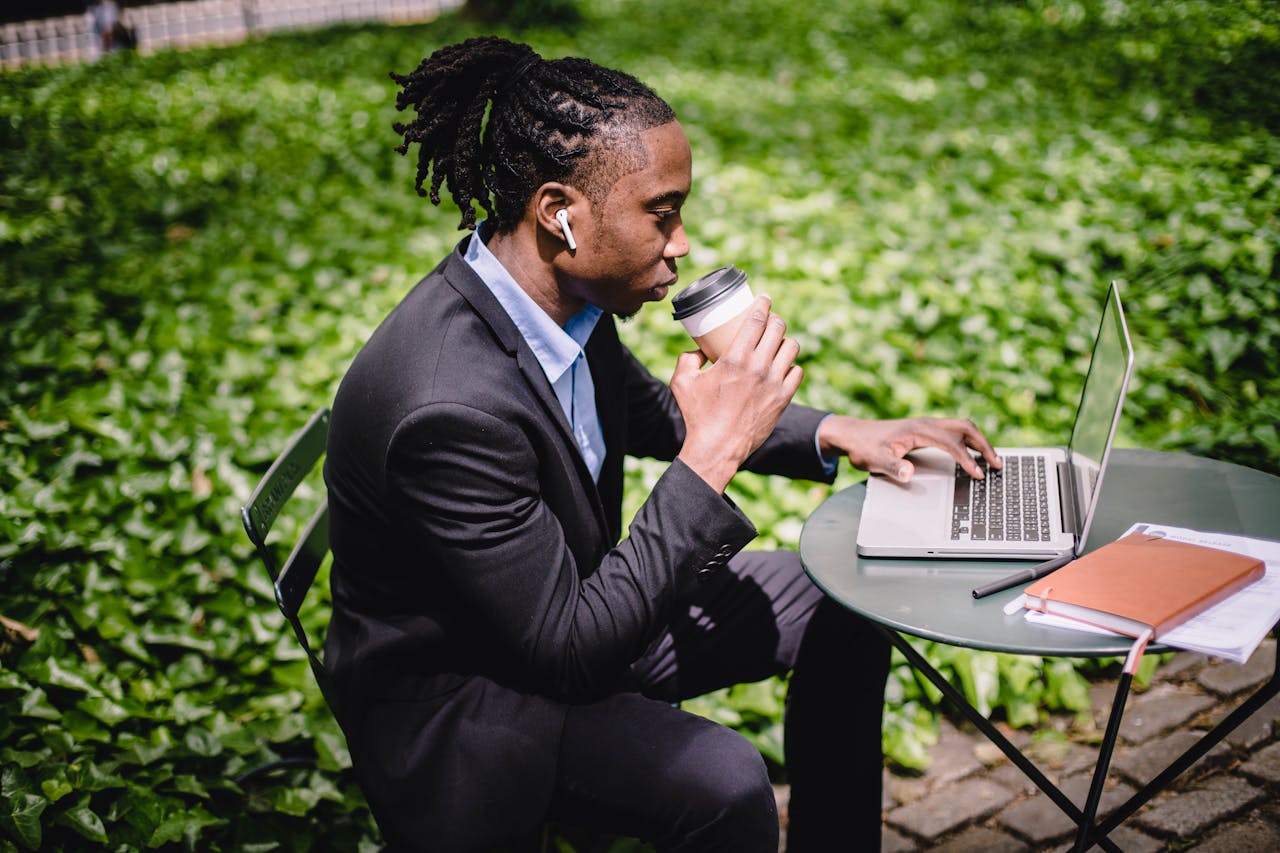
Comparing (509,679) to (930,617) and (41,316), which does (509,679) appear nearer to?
(930,617)

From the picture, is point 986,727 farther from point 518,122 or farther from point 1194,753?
point 518,122

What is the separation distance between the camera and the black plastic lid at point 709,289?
1.88 m

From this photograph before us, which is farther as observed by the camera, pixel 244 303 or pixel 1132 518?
pixel 244 303

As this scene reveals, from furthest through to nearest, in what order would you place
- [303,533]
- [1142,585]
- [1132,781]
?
[1132,781] < [303,533] < [1142,585]

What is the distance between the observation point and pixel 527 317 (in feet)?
6.66

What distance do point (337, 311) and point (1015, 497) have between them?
11.4 feet

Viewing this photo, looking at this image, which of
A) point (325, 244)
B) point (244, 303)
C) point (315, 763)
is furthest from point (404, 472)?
point (325, 244)

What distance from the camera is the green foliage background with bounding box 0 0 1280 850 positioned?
2.95 meters

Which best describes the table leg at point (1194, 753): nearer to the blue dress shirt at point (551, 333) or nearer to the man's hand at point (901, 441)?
the man's hand at point (901, 441)

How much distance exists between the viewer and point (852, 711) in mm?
2258

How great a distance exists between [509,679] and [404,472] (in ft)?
1.64

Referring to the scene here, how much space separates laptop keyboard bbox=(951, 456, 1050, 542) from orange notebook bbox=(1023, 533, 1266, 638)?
18 cm

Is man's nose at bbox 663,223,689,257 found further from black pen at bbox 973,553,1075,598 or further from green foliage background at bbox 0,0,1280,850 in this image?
green foliage background at bbox 0,0,1280,850

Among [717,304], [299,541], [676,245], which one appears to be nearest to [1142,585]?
[717,304]
